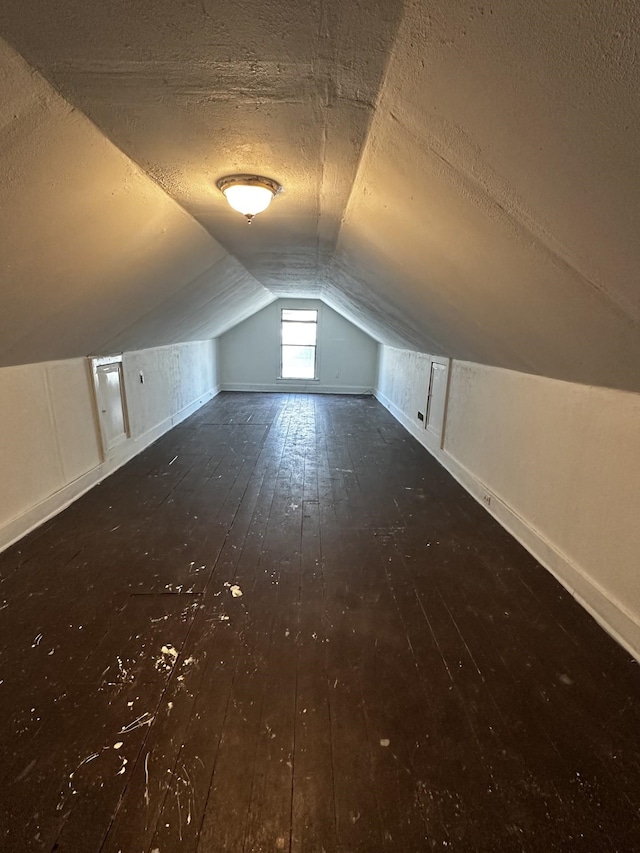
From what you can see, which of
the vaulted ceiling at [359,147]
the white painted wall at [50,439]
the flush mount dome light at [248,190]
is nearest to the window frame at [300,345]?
the white painted wall at [50,439]

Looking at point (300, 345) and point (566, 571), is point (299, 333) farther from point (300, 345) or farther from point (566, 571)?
point (566, 571)

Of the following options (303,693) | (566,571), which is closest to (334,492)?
(566,571)

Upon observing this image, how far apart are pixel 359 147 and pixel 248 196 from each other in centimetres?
59

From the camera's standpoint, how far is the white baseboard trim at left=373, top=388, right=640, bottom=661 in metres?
1.82

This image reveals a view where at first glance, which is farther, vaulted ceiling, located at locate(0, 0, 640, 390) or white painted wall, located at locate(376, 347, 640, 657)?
white painted wall, located at locate(376, 347, 640, 657)

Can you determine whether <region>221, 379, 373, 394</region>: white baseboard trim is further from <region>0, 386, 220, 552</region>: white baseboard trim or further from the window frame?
<region>0, 386, 220, 552</region>: white baseboard trim

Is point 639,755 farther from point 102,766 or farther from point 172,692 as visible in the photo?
point 102,766

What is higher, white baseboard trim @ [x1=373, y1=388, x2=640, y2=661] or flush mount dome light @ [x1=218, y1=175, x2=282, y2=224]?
flush mount dome light @ [x1=218, y1=175, x2=282, y2=224]

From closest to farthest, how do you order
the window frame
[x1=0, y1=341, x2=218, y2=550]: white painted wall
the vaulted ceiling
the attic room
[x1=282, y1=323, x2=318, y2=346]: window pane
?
the vaulted ceiling → the attic room → [x1=0, y1=341, x2=218, y2=550]: white painted wall → the window frame → [x1=282, y1=323, x2=318, y2=346]: window pane

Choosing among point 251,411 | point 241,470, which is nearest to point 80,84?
point 241,470

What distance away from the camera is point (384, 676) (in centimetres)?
165

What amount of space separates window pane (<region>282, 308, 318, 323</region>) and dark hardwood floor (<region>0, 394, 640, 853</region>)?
599 cm

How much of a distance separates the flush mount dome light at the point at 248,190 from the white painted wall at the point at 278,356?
20.7ft

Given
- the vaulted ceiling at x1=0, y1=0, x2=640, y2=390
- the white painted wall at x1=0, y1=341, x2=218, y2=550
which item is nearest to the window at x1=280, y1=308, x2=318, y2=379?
the white painted wall at x1=0, y1=341, x2=218, y2=550
